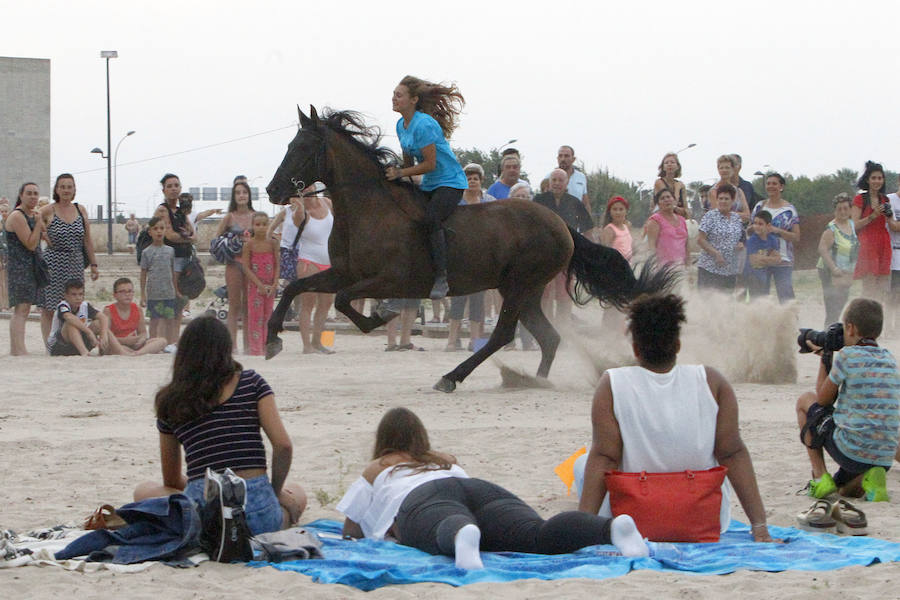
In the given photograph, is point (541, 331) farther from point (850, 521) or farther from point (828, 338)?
point (850, 521)

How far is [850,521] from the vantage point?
5.67 meters

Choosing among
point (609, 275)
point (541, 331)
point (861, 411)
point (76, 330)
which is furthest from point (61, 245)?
point (861, 411)

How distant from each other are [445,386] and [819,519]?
16.9ft

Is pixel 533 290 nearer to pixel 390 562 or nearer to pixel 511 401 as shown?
pixel 511 401

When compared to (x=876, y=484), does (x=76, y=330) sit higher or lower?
higher

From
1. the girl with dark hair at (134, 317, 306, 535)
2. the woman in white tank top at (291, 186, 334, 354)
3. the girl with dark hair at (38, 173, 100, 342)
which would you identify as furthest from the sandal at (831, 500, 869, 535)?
the girl with dark hair at (38, 173, 100, 342)

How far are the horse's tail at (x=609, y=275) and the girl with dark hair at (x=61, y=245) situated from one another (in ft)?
18.0

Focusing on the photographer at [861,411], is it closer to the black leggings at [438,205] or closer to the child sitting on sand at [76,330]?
the black leggings at [438,205]

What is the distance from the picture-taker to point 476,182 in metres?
14.1

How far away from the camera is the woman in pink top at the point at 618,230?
14.1m

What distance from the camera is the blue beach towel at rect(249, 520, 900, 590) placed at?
466 cm

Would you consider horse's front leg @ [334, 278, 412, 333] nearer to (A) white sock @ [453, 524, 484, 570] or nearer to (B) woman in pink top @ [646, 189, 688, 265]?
(B) woman in pink top @ [646, 189, 688, 265]

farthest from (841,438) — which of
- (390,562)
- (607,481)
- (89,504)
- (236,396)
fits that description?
(89,504)

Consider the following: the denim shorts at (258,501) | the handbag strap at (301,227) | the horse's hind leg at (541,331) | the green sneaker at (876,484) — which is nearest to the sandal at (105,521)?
the denim shorts at (258,501)
